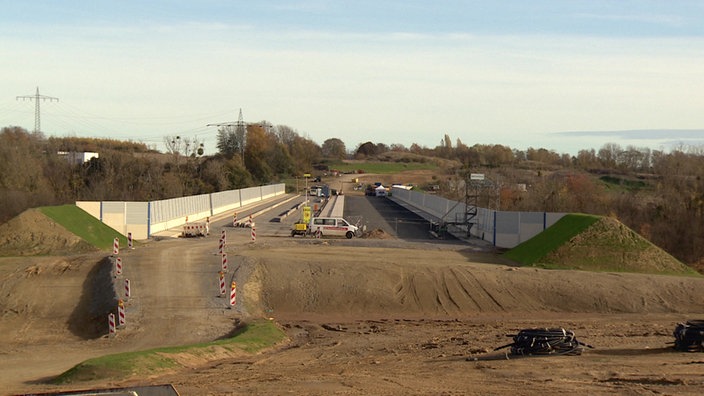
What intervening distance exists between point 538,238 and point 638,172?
113 meters

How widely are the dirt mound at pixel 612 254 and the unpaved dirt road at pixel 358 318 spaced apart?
247 cm

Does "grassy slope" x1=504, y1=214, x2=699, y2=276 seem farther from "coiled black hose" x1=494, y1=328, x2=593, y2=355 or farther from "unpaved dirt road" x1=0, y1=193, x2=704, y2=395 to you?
"coiled black hose" x1=494, y1=328, x2=593, y2=355

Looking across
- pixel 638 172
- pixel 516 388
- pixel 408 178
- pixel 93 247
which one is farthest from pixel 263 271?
pixel 408 178

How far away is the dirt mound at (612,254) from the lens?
40.6m

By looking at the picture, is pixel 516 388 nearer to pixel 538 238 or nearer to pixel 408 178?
pixel 538 238

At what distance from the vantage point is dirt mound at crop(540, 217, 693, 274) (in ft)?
133

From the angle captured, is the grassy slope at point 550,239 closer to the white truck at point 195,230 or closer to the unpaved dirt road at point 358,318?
the unpaved dirt road at point 358,318

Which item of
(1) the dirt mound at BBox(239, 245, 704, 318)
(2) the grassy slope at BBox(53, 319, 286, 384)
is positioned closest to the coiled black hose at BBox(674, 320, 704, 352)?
(1) the dirt mound at BBox(239, 245, 704, 318)

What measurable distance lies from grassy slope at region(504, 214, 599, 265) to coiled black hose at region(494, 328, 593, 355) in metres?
20.1

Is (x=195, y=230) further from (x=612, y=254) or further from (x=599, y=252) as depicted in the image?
(x=612, y=254)

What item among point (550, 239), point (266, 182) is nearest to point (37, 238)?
point (550, 239)

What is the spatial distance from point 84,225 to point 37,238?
3128 millimetres

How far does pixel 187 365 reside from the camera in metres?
21.7

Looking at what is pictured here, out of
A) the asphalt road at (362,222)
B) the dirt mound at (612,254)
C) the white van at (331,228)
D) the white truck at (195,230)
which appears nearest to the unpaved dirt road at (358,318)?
the dirt mound at (612,254)
